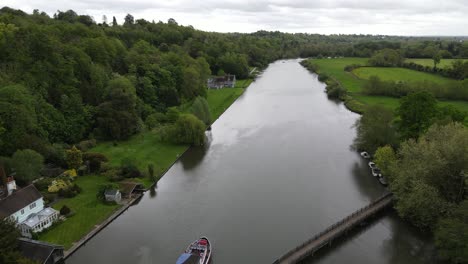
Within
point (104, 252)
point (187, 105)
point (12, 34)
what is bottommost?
point (104, 252)

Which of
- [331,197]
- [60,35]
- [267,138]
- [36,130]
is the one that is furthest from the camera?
[60,35]

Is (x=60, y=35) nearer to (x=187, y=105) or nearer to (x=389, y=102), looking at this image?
(x=187, y=105)

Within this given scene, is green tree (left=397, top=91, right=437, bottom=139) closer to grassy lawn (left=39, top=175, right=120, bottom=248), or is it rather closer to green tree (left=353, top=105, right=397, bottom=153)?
green tree (left=353, top=105, right=397, bottom=153)

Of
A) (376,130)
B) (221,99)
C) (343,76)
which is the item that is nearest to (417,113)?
(376,130)

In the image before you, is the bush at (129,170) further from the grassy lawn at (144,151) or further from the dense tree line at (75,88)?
the dense tree line at (75,88)

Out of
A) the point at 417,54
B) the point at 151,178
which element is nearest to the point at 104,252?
the point at 151,178

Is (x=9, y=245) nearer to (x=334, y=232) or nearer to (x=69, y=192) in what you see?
(x=69, y=192)
